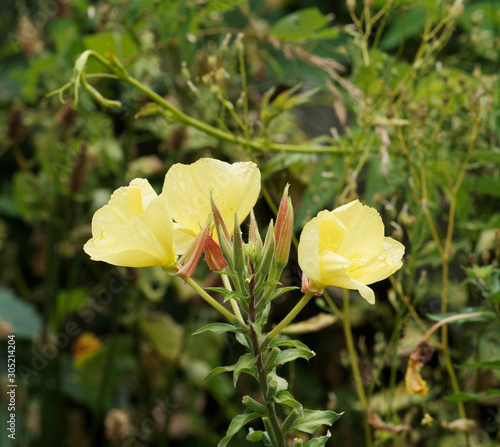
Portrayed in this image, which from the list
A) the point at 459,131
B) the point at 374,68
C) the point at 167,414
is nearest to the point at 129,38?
the point at 374,68

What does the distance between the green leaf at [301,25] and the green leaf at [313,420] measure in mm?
760

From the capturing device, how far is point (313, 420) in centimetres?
49

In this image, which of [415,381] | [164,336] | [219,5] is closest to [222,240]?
[415,381]

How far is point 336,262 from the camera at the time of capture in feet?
1.47

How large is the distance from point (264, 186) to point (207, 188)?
48 centimetres

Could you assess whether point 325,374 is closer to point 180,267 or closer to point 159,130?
point 159,130

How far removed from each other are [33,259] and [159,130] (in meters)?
0.64

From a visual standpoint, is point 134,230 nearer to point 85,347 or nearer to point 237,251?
point 237,251

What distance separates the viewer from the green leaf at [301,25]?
1.06m

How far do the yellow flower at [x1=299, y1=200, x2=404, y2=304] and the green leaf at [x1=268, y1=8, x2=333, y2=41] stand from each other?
2.18 ft

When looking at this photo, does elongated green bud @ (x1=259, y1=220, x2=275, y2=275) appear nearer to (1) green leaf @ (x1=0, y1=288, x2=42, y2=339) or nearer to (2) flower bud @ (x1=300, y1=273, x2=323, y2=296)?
(2) flower bud @ (x1=300, y1=273, x2=323, y2=296)

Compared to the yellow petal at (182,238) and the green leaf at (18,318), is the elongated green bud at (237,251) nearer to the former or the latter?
the yellow petal at (182,238)

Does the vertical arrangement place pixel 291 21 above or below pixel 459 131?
above

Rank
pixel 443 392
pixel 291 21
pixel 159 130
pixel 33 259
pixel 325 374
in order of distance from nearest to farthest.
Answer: pixel 443 392 < pixel 291 21 < pixel 159 130 < pixel 325 374 < pixel 33 259
